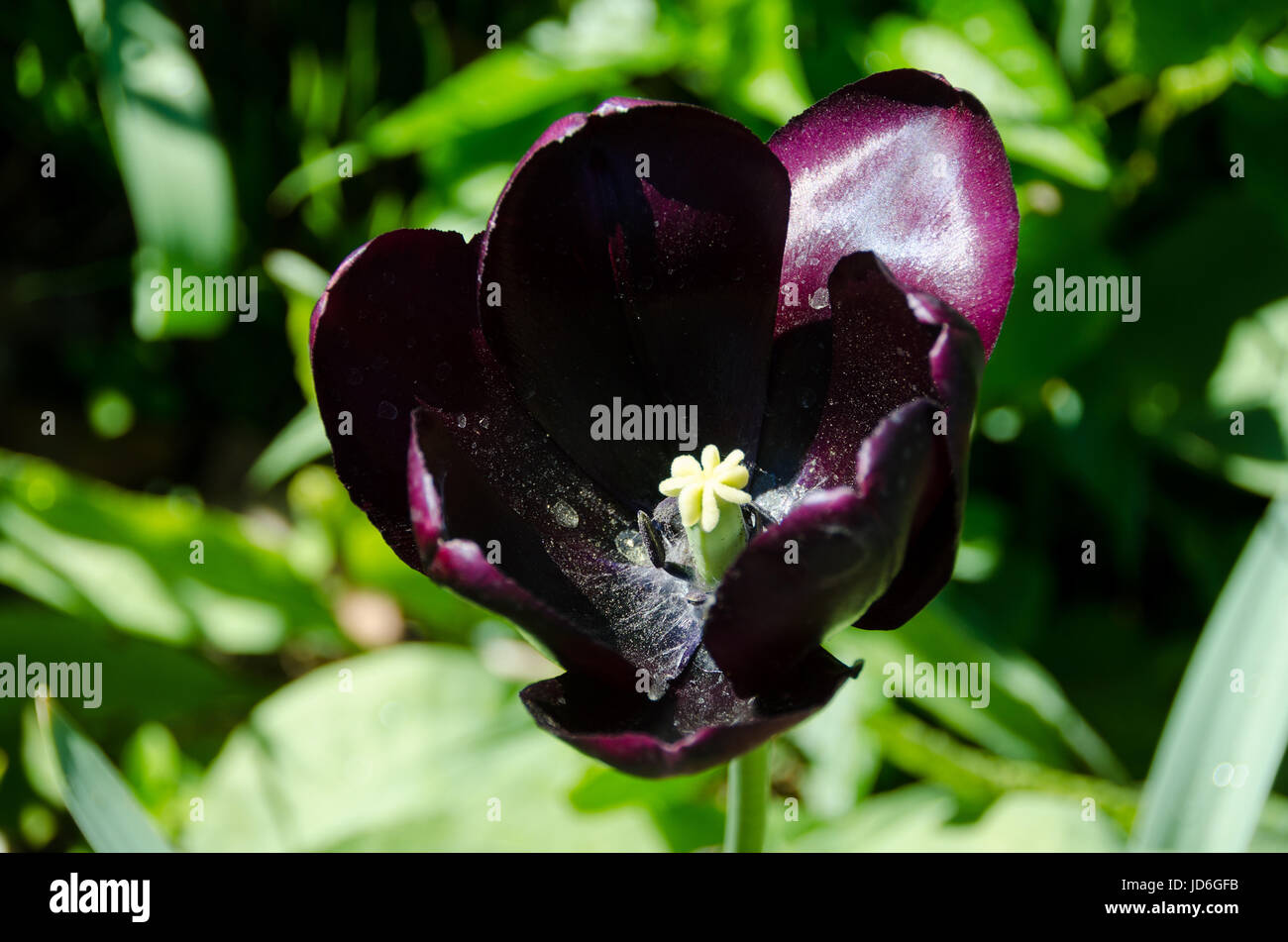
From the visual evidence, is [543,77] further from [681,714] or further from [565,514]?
[681,714]

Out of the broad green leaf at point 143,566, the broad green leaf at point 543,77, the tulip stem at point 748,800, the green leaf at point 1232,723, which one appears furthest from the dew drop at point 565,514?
the broad green leaf at point 143,566

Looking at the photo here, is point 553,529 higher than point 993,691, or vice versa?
point 553,529

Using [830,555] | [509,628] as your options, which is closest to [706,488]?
[830,555]

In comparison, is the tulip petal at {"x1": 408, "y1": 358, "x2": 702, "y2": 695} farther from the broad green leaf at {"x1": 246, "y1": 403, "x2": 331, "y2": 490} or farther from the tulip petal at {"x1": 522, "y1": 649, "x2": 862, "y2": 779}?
the broad green leaf at {"x1": 246, "y1": 403, "x2": 331, "y2": 490}

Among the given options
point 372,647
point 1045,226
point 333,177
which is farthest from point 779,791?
point 333,177

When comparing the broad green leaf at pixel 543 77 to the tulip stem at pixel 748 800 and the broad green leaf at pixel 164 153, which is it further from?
the tulip stem at pixel 748 800

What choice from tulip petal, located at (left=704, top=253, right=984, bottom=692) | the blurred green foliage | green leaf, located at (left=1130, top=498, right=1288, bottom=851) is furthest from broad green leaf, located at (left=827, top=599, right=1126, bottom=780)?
tulip petal, located at (left=704, top=253, right=984, bottom=692)
